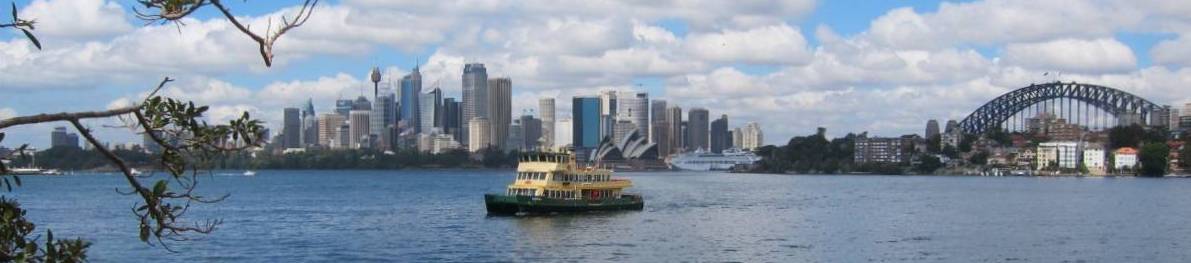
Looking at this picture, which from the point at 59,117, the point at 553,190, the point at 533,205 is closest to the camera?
the point at 59,117

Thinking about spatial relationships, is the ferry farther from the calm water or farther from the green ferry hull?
the calm water

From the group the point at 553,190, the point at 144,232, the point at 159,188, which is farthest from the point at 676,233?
the point at 159,188

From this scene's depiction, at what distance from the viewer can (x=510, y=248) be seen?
48844mm

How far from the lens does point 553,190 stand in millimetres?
69375

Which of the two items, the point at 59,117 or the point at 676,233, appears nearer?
the point at 59,117

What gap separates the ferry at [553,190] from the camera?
221 feet

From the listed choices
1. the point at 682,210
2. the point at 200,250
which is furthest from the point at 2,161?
the point at 682,210

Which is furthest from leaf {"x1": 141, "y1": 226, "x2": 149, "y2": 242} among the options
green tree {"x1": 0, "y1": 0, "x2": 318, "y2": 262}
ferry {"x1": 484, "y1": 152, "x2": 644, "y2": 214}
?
ferry {"x1": 484, "y1": 152, "x2": 644, "y2": 214}

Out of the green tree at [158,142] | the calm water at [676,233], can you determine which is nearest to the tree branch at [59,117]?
the green tree at [158,142]

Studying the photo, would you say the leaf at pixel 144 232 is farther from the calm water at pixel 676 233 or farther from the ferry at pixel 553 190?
the ferry at pixel 553 190

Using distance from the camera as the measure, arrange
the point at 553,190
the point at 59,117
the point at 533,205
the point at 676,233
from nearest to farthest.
Result: the point at 59,117, the point at 676,233, the point at 533,205, the point at 553,190

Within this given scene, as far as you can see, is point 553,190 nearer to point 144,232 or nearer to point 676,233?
point 676,233

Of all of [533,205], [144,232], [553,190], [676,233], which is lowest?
[676,233]

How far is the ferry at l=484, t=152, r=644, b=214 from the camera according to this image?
67.4 meters
